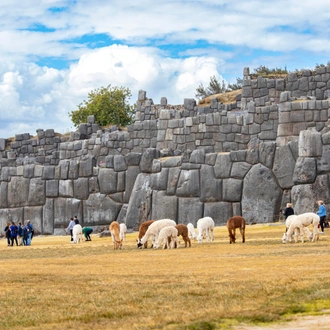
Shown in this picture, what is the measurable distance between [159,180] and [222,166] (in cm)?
320

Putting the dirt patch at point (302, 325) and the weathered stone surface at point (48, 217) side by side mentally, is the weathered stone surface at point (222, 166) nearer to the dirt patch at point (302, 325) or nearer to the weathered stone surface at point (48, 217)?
the weathered stone surface at point (48, 217)

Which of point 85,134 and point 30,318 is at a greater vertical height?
point 85,134

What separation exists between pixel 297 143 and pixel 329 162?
178 cm

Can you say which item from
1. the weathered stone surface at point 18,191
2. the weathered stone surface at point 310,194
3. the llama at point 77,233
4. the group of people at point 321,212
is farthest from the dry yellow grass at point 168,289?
the weathered stone surface at point 18,191

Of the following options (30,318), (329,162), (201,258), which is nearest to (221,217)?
(329,162)

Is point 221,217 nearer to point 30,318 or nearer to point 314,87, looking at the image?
point 314,87

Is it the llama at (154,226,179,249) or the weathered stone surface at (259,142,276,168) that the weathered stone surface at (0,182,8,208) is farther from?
the llama at (154,226,179,249)

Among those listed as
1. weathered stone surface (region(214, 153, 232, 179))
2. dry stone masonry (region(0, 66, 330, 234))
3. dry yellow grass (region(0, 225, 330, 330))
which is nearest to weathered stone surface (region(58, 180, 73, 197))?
dry stone masonry (region(0, 66, 330, 234))

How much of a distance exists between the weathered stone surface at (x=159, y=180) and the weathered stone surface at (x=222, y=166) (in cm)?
252

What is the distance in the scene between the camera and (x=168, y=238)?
27.2 metres

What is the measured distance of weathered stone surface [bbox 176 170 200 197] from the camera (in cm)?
3800

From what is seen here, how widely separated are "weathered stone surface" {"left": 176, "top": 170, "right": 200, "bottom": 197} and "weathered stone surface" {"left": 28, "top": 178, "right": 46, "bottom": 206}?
9092 millimetres

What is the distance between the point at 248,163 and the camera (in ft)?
120

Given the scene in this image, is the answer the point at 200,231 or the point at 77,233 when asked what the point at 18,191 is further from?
the point at 200,231
